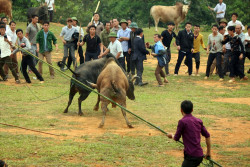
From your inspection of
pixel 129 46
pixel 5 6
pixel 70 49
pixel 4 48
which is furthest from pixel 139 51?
pixel 5 6

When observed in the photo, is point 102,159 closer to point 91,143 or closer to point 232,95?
point 91,143

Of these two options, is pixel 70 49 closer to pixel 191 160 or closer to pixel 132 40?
pixel 132 40

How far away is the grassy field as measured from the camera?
745 centimetres

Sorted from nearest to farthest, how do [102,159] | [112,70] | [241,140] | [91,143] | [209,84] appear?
[102,159] < [91,143] < [241,140] < [112,70] < [209,84]

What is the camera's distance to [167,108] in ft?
39.0

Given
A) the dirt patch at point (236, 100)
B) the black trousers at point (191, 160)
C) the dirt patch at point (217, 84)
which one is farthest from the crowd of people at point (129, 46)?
the black trousers at point (191, 160)

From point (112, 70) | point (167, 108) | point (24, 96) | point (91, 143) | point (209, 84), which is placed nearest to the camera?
point (91, 143)

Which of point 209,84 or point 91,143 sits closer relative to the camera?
point 91,143

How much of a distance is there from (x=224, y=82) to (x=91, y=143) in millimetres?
9256

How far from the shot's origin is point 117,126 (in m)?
9.85

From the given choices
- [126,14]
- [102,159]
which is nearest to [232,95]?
[102,159]

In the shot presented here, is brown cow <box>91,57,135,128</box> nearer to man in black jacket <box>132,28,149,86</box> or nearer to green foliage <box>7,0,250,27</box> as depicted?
man in black jacket <box>132,28,149,86</box>

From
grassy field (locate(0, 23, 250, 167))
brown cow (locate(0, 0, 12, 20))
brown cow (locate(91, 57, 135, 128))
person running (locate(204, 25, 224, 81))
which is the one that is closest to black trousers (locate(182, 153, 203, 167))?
grassy field (locate(0, 23, 250, 167))

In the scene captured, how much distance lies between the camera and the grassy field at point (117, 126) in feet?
24.4
